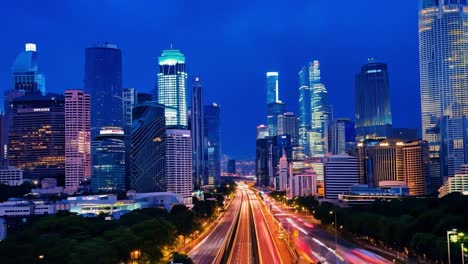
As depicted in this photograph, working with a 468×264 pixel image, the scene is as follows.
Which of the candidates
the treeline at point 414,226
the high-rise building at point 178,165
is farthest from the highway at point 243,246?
the high-rise building at point 178,165

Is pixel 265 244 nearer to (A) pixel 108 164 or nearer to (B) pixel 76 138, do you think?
(A) pixel 108 164

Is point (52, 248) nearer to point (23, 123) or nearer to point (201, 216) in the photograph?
point (201, 216)

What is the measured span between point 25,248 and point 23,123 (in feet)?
465

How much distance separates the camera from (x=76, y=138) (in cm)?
18100

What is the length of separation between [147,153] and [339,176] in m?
48.9

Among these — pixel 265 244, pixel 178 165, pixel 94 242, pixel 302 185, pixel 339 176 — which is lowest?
pixel 265 244

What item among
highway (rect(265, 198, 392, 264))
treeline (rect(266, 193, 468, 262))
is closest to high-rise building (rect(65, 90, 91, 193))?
highway (rect(265, 198, 392, 264))

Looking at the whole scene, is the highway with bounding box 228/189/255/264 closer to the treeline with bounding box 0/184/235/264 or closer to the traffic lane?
the traffic lane

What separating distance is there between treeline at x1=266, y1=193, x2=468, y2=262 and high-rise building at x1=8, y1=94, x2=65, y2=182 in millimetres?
111383

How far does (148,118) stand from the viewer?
160 meters

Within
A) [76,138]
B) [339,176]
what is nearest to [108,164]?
[76,138]

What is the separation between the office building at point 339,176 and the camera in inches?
6245

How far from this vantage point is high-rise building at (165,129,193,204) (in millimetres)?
160250

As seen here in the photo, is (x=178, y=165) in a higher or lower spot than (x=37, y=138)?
lower
